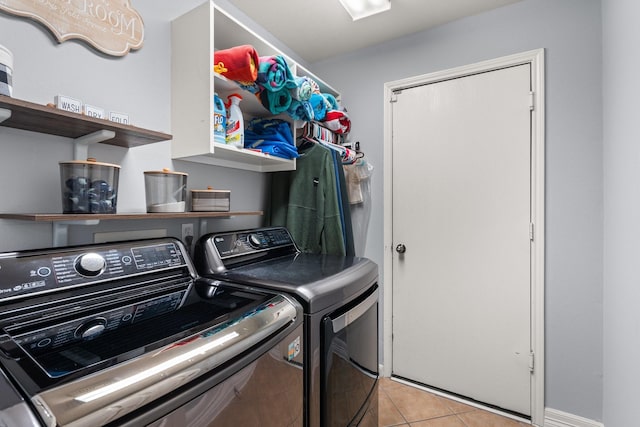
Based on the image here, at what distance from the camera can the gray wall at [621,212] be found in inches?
46.0

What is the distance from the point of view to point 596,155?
5.47 feet

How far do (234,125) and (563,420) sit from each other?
2392 millimetres

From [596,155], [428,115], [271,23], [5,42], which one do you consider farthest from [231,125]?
[596,155]

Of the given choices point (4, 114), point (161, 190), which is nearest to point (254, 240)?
point (161, 190)

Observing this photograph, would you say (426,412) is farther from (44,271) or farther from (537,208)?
(44,271)

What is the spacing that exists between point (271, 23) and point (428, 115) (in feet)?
3.90

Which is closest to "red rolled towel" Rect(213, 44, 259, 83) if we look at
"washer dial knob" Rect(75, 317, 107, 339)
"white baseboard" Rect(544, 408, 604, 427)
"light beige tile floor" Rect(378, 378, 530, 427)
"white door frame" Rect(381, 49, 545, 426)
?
"washer dial knob" Rect(75, 317, 107, 339)

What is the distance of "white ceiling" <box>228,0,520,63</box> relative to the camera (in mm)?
1843

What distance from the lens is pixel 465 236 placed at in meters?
2.03

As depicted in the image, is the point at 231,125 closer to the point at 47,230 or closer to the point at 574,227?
A: the point at 47,230

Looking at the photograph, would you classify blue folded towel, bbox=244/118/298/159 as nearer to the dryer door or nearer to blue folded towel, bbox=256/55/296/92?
blue folded towel, bbox=256/55/296/92

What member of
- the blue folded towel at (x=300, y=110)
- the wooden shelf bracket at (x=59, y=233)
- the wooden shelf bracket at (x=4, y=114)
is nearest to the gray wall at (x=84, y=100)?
the wooden shelf bracket at (x=59, y=233)

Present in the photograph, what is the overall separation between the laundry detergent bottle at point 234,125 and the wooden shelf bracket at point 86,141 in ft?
1.75

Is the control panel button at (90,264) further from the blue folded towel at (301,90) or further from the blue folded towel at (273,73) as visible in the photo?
the blue folded towel at (301,90)
